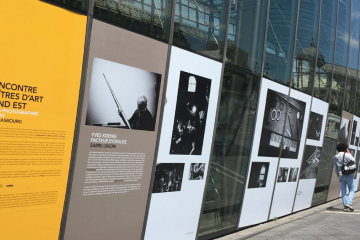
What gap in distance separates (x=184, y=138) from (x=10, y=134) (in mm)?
2840

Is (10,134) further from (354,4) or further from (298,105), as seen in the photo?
(354,4)

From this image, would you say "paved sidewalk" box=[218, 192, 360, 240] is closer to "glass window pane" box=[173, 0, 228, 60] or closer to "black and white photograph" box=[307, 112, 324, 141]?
"black and white photograph" box=[307, 112, 324, 141]

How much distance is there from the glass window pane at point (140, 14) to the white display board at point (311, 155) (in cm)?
655

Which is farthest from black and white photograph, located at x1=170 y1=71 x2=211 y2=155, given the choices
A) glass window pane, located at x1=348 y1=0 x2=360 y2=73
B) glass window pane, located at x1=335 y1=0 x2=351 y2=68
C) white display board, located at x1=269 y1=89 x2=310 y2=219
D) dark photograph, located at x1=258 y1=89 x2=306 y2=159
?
glass window pane, located at x1=348 y1=0 x2=360 y2=73

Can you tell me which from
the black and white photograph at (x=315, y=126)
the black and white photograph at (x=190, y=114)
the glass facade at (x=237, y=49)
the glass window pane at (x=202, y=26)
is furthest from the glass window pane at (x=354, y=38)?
the black and white photograph at (x=190, y=114)

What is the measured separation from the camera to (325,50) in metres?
10.6

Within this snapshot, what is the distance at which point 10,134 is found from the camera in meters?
3.64

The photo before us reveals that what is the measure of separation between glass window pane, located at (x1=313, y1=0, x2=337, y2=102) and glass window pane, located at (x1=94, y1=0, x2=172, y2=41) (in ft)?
21.5

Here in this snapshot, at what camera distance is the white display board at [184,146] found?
546 centimetres

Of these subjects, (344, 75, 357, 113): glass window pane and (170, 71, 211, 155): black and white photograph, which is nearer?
(170, 71, 211, 155): black and white photograph

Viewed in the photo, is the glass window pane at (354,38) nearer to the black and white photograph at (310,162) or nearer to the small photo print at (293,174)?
the black and white photograph at (310,162)

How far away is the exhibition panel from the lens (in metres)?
4.40

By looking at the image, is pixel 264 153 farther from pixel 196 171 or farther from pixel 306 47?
pixel 306 47

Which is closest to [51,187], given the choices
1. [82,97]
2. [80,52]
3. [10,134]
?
[10,134]
